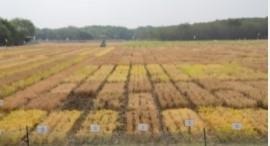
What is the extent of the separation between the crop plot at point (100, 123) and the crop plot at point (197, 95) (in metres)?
3.23

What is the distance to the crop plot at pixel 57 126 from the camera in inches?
472

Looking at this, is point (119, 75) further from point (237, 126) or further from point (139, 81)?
point (237, 126)

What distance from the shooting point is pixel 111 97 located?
1817 centimetres

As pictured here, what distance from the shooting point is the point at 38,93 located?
1967 cm

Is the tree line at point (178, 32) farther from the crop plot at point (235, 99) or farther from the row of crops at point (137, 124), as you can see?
the row of crops at point (137, 124)

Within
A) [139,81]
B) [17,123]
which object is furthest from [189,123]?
[139,81]

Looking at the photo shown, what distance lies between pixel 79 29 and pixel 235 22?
128 feet

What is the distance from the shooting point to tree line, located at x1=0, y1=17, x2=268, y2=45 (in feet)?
254

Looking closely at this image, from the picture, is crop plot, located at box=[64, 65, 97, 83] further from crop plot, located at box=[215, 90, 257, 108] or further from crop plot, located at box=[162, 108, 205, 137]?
crop plot, located at box=[162, 108, 205, 137]

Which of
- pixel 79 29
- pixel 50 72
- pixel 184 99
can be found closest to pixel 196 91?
pixel 184 99

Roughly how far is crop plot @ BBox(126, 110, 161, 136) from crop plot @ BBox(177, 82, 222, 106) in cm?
230

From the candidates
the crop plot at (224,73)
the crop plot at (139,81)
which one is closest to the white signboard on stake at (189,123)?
the crop plot at (139,81)

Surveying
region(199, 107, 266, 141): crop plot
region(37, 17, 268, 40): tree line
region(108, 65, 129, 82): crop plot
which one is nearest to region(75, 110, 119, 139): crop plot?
region(199, 107, 266, 141): crop plot

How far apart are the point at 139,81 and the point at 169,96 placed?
5275 millimetres
